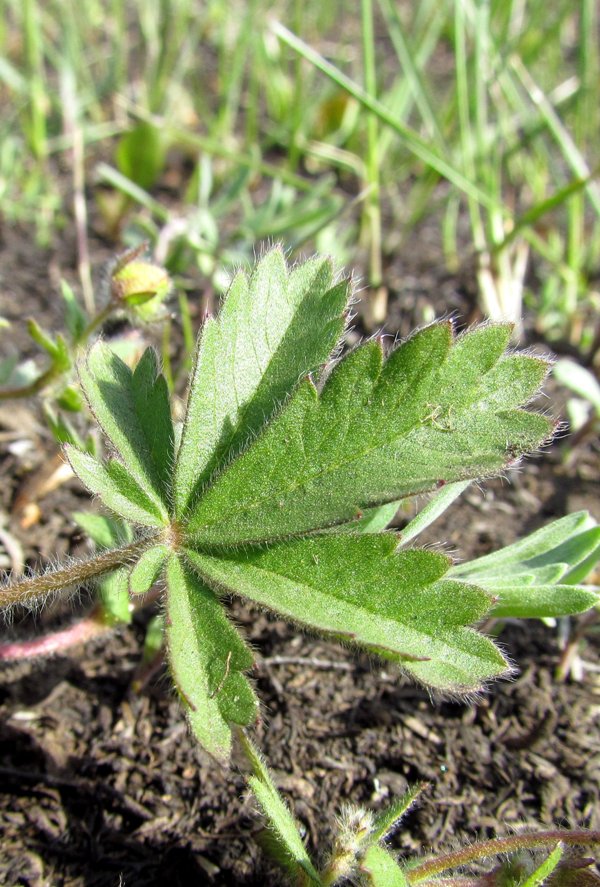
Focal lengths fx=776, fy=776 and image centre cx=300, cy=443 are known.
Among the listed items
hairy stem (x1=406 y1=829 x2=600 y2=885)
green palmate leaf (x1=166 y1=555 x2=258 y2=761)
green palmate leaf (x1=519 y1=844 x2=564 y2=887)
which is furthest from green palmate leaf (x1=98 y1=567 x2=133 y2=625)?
green palmate leaf (x1=519 y1=844 x2=564 y2=887)


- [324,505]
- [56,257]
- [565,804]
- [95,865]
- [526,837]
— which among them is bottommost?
[565,804]

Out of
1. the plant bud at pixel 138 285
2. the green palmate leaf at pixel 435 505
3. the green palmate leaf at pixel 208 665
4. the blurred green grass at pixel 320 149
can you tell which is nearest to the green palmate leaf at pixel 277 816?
the green palmate leaf at pixel 208 665

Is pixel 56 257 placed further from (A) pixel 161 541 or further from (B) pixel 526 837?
(B) pixel 526 837

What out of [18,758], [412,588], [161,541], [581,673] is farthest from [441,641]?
[18,758]

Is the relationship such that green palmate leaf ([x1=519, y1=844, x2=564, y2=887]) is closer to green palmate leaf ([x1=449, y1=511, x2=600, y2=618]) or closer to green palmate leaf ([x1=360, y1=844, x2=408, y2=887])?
green palmate leaf ([x1=360, y1=844, x2=408, y2=887])

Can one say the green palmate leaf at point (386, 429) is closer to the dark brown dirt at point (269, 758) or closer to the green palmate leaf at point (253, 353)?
the green palmate leaf at point (253, 353)

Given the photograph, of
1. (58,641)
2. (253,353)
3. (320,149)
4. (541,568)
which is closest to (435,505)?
(541,568)
